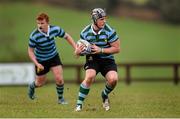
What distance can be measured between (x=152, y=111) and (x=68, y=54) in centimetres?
3384

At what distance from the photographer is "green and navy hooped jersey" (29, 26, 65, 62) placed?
16547 mm

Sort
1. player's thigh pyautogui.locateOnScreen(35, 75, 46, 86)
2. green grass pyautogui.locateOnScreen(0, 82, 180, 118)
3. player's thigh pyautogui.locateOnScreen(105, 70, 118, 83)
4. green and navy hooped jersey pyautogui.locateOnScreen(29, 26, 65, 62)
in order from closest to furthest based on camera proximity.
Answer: green grass pyautogui.locateOnScreen(0, 82, 180, 118) < player's thigh pyautogui.locateOnScreen(105, 70, 118, 83) < green and navy hooped jersey pyautogui.locateOnScreen(29, 26, 65, 62) < player's thigh pyautogui.locateOnScreen(35, 75, 46, 86)

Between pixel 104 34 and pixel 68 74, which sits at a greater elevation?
pixel 104 34

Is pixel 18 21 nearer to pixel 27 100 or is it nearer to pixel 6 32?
pixel 6 32

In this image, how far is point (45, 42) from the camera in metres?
16.6

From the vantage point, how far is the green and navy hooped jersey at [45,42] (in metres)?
16.5

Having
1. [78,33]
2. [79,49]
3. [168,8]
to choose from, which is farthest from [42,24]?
[78,33]

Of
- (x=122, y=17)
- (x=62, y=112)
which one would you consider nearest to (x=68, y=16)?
(x=122, y=17)

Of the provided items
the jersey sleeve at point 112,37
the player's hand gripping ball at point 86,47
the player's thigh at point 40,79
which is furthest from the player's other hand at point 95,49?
the player's thigh at point 40,79

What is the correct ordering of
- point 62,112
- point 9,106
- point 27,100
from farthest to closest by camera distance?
point 27,100
point 9,106
point 62,112

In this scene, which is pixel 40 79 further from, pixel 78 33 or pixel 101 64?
pixel 78 33

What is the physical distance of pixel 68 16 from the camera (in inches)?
2128

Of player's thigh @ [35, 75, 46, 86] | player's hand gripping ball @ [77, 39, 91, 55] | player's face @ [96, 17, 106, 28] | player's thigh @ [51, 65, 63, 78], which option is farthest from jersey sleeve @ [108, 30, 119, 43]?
player's thigh @ [35, 75, 46, 86]

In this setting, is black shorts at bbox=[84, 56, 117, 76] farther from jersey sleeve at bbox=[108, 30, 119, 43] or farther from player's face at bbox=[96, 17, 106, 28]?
player's face at bbox=[96, 17, 106, 28]
